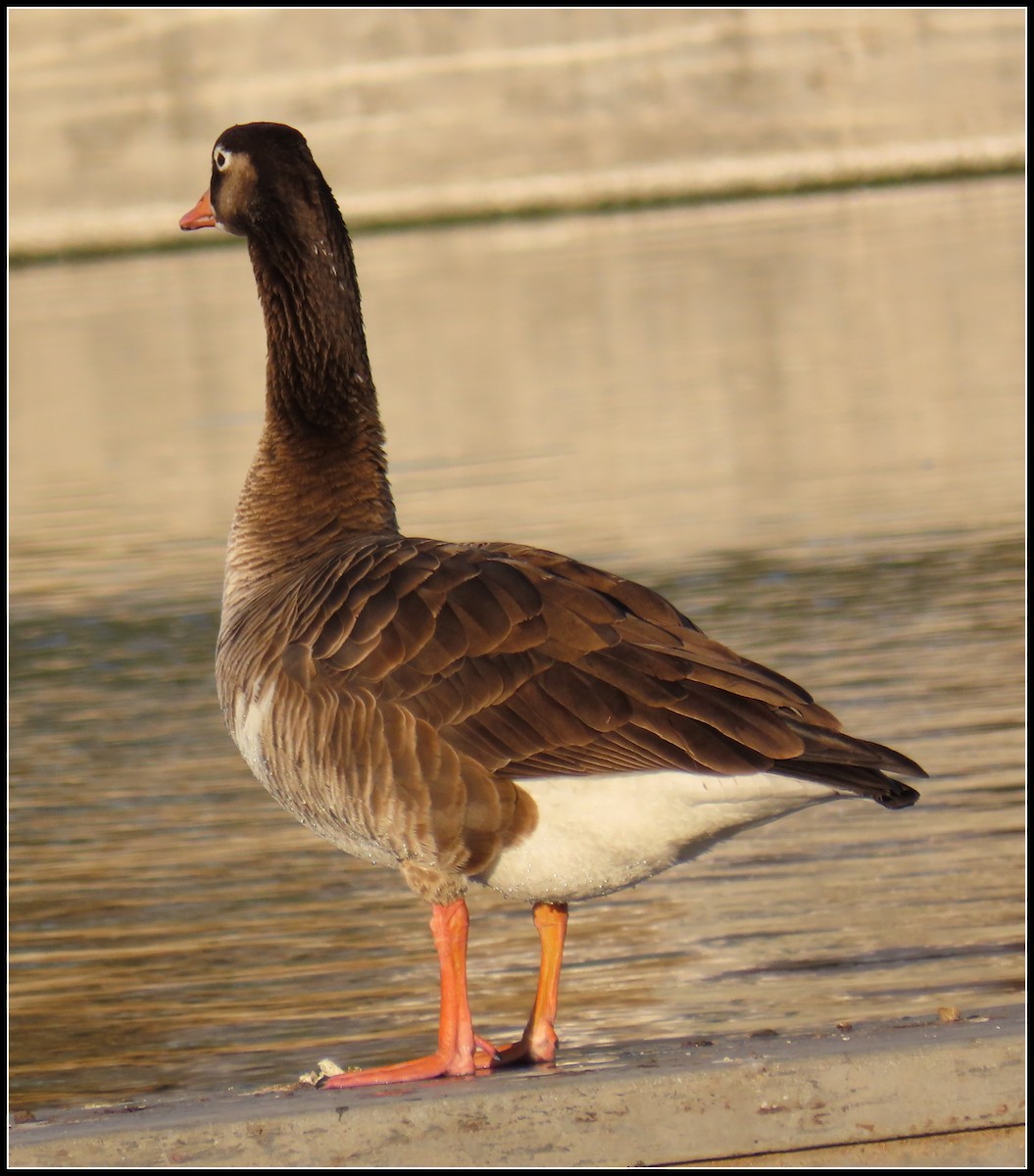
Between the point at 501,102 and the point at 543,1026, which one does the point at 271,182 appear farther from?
the point at 501,102

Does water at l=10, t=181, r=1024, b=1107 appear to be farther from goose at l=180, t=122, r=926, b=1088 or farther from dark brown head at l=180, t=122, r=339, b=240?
dark brown head at l=180, t=122, r=339, b=240

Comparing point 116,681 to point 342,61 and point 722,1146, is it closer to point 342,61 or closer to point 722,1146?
point 722,1146

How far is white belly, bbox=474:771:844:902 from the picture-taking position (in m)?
4.83

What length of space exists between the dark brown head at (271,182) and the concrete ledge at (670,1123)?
10.5ft

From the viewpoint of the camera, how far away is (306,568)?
19.3 feet

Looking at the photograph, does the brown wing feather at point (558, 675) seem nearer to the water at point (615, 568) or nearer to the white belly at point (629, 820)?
the white belly at point (629, 820)

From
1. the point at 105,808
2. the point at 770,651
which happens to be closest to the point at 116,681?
the point at 105,808

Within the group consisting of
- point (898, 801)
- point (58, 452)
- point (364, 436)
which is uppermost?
point (364, 436)

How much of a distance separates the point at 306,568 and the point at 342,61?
9179cm

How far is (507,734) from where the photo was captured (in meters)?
4.97

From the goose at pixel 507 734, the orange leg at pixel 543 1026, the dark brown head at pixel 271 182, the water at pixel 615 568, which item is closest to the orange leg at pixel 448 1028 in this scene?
the goose at pixel 507 734

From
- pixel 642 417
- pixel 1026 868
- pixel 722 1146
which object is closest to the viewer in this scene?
pixel 722 1146

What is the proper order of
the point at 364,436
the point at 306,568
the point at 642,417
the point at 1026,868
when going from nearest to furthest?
1. the point at 306,568
2. the point at 364,436
3. the point at 1026,868
4. the point at 642,417

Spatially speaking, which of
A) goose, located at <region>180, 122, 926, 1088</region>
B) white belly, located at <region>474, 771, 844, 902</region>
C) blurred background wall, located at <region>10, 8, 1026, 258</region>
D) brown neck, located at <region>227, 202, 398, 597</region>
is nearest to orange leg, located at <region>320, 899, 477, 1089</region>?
goose, located at <region>180, 122, 926, 1088</region>
